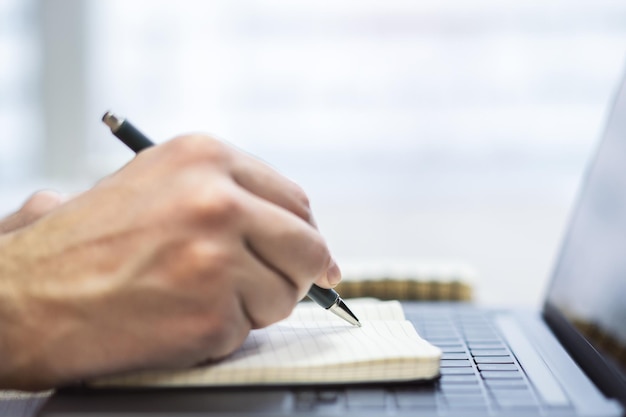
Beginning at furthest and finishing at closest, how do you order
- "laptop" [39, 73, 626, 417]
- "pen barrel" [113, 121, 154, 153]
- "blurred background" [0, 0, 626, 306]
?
"blurred background" [0, 0, 626, 306] < "pen barrel" [113, 121, 154, 153] < "laptop" [39, 73, 626, 417]

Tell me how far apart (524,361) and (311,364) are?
15cm

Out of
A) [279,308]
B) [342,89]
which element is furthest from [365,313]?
[342,89]

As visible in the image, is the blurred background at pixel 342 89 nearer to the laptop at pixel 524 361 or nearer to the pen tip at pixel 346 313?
the laptop at pixel 524 361

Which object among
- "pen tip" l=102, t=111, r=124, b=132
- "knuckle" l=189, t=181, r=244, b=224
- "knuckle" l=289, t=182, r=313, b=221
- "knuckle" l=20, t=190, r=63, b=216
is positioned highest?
"pen tip" l=102, t=111, r=124, b=132

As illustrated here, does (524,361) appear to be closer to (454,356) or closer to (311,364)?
(454,356)

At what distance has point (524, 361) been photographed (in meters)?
0.53

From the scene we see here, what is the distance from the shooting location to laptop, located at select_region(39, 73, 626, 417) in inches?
16.6

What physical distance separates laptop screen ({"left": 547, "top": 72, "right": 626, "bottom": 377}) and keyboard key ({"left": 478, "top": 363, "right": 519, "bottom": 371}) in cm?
6

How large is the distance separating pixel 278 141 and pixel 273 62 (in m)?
0.16

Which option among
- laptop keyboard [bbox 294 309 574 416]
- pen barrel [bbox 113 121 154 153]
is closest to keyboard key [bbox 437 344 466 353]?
laptop keyboard [bbox 294 309 574 416]

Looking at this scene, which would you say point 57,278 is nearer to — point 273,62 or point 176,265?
point 176,265

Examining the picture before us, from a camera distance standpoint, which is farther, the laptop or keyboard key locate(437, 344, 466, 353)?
keyboard key locate(437, 344, 466, 353)

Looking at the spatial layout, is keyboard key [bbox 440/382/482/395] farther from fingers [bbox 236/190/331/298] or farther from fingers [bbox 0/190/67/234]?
fingers [bbox 0/190/67/234]

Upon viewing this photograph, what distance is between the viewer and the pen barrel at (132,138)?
52 centimetres
